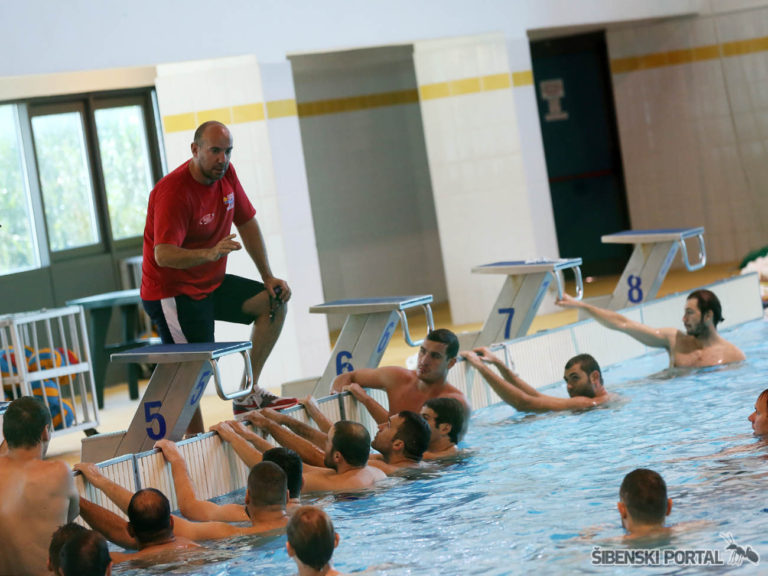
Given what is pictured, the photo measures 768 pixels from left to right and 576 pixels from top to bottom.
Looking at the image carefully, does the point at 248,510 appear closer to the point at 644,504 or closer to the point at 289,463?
the point at 289,463

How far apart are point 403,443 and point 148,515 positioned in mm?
1643

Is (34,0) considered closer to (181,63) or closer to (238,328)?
(181,63)

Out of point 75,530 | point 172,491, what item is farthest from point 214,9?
point 75,530

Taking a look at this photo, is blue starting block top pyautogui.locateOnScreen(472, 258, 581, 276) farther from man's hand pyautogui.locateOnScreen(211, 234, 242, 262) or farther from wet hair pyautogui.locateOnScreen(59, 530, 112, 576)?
wet hair pyautogui.locateOnScreen(59, 530, 112, 576)

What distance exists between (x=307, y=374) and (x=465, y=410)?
359cm

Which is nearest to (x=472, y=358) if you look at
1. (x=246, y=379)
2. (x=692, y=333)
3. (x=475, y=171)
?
(x=692, y=333)

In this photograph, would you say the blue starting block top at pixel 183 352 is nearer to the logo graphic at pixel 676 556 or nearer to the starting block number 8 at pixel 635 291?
the logo graphic at pixel 676 556

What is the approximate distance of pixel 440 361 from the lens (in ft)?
20.0

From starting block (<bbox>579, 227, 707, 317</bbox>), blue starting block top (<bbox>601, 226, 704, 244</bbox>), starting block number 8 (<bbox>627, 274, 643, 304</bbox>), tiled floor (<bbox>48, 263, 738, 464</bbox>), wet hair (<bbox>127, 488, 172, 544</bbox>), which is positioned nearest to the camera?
wet hair (<bbox>127, 488, 172, 544</bbox>)

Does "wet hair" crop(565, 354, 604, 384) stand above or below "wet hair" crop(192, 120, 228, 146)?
below

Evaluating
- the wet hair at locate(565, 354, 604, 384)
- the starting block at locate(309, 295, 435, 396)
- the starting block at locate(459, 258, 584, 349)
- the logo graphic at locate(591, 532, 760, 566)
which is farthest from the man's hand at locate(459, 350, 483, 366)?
the logo graphic at locate(591, 532, 760, 566)

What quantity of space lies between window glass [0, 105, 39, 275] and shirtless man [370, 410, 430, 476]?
581cm

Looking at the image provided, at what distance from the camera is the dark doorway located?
45.9 ft

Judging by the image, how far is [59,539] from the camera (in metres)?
3.82
